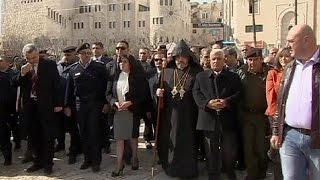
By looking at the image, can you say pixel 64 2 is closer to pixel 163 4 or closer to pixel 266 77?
pixel 163 4

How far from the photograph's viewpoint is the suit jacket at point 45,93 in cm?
694

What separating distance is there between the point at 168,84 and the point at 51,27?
289 ft

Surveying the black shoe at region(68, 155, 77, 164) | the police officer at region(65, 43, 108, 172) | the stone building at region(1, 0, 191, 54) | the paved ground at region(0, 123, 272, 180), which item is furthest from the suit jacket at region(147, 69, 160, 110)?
the stone building at region(1, 0, 191, 54)

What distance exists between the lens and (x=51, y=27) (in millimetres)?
90688

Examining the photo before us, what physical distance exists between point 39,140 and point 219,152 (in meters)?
2.97

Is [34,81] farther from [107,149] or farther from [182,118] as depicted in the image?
[182,118]

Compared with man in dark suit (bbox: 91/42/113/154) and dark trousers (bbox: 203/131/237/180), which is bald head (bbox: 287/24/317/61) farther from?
man in dark suit (bbox: 91/42/113/154)

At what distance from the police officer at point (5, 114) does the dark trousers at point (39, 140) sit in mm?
575

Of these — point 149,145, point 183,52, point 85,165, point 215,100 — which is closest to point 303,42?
point 215,100

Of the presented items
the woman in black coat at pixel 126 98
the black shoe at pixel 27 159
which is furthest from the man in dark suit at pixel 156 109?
the black shoe at pixel 27 159

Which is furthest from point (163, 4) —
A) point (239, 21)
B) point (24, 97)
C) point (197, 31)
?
point (24, 97)

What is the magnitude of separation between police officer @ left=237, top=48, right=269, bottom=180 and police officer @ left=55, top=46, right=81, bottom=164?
3.09 metres

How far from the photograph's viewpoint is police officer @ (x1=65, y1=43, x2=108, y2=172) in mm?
7020

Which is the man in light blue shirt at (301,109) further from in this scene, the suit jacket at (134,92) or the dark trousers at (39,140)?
the dark trousers at (39,140)
